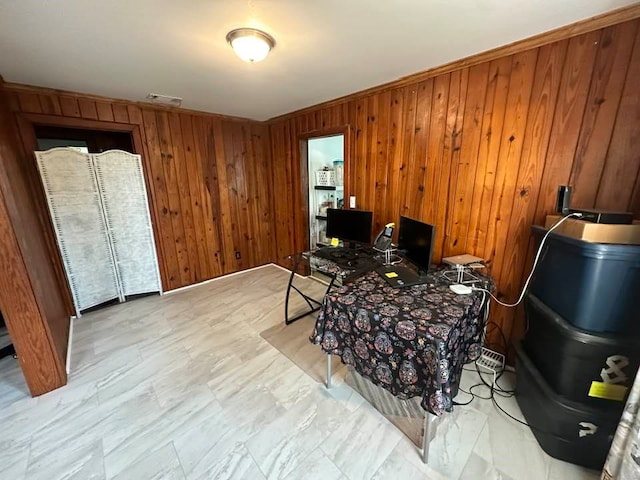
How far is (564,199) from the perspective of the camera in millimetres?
1477

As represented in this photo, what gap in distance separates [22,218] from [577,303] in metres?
3.64

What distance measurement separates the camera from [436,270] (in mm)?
2006

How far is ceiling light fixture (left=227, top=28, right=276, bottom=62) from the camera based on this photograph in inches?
57.7

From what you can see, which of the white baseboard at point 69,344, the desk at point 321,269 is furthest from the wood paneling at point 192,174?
the desk at point 321,269

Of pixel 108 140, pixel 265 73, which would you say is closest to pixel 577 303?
pixel 265 73

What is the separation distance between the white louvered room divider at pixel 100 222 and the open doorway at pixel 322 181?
2112mm

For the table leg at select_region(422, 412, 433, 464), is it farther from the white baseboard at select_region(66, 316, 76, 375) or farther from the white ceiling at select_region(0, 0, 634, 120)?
the white baseboard at select_region(66, 316, 76, 375)

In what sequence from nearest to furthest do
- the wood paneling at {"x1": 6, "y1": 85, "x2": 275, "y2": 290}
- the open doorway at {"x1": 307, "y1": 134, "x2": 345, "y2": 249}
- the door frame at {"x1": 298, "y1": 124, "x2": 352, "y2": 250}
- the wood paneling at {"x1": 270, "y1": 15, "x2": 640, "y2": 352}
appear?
1. the wood paneling at {"x1": 270, "y1": 15, "x2": 640, "y2": 352}
2. the wood paneling at {"x1": 6, "y1": 85, "x2": 275, "y2": 290}
3. the door frame at {"x1": 298, "y1": 124, "x2": 352, "y2": 250}
4. the open doorway at {"x1": 307, "y1": 134, "x2": 345, "y2": 249}

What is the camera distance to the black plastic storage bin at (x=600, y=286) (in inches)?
44.6

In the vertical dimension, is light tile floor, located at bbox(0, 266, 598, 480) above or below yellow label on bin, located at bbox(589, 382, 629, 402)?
below

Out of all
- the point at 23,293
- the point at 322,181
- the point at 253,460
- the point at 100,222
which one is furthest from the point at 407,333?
the point at 100,222

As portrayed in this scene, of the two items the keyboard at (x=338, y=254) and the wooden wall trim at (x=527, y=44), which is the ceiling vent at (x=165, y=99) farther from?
the keyboard at (x=338, y=254)

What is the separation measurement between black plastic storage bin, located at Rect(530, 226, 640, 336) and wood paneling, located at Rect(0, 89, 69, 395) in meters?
3.28

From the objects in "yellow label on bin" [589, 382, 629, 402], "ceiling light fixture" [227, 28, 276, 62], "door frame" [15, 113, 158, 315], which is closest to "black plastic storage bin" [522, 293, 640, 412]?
"yellow label on bin" [589, 382, 629, 402]
